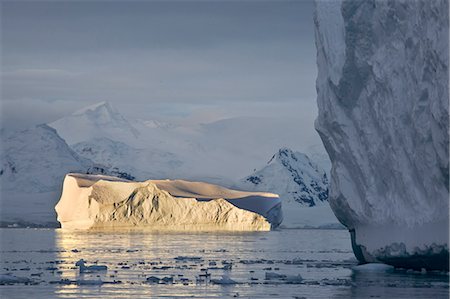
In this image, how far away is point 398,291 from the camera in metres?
30.5

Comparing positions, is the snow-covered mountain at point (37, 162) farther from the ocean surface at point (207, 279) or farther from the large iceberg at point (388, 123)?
the large iceberg at point (388, 123)

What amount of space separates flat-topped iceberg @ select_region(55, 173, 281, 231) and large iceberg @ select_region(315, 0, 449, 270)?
58984 mm

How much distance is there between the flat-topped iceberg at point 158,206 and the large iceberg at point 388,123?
5898cm

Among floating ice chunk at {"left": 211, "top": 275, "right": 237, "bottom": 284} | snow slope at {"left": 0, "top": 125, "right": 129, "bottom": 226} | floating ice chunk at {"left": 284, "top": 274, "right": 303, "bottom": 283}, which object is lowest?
floating ice chunk at {"left": 211, "top": 275, "right": 237, "bottom": 284}

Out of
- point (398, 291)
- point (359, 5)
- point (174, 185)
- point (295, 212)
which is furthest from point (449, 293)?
point (295, 212)

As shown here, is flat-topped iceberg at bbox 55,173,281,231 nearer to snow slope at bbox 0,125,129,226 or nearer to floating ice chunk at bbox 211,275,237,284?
snow slope at bbox 0,125,129,226

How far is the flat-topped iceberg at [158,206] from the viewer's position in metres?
99.1

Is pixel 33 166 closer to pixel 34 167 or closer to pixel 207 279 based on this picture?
pixel 34 167

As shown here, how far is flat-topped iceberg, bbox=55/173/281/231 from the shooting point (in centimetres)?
9912

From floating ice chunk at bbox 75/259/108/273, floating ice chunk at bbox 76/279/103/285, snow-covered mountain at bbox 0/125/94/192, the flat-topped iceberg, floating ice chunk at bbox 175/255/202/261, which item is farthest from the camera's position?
snow-covered mountain at bbox 0/125/94/192

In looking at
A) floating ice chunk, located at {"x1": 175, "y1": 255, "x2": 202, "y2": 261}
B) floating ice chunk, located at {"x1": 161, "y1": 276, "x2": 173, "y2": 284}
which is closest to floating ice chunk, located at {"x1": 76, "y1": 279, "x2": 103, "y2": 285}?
floating ice chunk, located at {"x1": 161, "y1": 276, "x2": 173, "y2": 284}

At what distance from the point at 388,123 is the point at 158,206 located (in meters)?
68.1

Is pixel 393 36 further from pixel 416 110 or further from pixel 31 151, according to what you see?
pixel 31 151

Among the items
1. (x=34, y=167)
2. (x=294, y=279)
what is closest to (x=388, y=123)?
(x=294, y=279)
